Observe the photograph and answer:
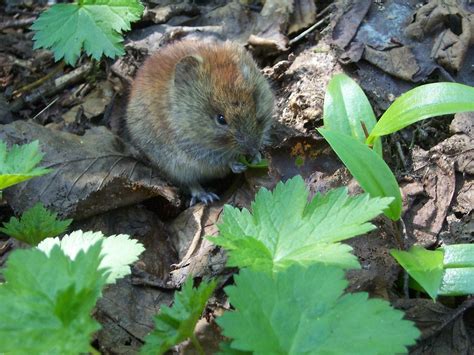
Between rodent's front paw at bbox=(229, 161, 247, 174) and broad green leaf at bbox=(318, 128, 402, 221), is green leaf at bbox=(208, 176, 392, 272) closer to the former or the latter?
broad green leaf at bbox=(318, 128, 402, 221)

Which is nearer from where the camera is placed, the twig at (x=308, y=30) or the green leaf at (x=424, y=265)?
the green leaf at (x=424, y=265)

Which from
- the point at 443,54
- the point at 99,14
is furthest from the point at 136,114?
the point at 443,54

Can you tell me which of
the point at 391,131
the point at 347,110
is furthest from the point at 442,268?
the point at 347,110

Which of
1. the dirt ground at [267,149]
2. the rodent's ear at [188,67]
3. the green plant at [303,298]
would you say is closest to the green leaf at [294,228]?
the green plant at [303,298]

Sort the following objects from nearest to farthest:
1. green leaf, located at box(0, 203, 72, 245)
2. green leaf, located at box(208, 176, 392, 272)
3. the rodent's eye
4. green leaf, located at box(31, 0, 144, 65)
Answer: green leaf, located at box(208, 176, 392, 272)
green leaf, located at box(0, 203, 72, 245)
the rodent's eye
green leaf, located at box(31, 0, 144, 65)

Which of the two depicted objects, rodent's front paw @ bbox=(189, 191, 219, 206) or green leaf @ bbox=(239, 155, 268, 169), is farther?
rodent's front paw @ bbox=(189, 191, 219, 206)

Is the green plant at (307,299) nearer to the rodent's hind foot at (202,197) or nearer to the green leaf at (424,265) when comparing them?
the green leaf at (424,265)

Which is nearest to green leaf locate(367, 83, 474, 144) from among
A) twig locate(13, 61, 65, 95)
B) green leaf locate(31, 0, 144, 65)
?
green leaf locate(31, 0, 144, 65)
